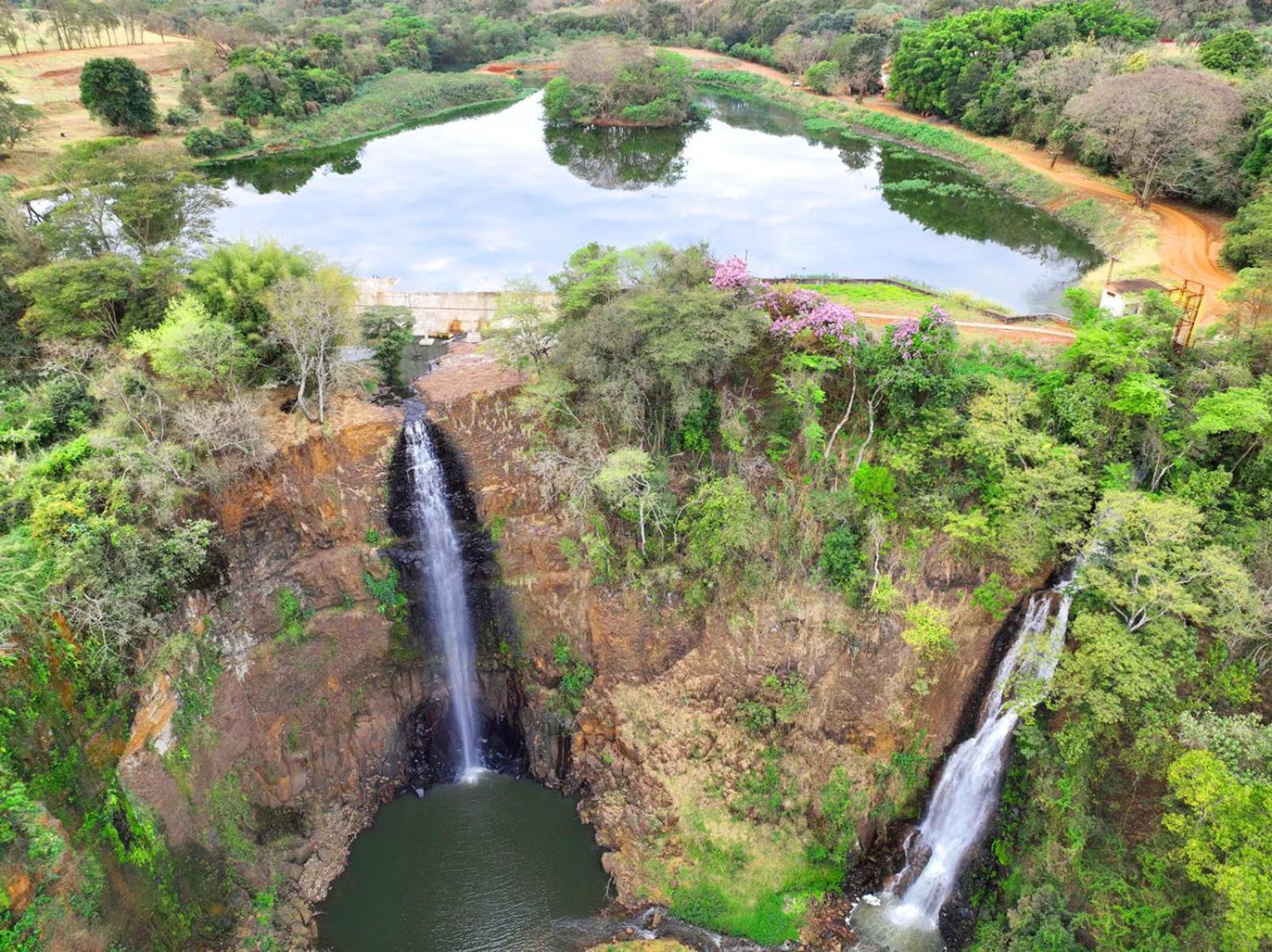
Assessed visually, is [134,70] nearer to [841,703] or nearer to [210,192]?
[210,192]

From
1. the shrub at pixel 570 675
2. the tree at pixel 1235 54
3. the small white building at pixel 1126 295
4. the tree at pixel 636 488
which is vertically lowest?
the shrub at pixel 570 675

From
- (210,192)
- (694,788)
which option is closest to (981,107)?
(210,192)

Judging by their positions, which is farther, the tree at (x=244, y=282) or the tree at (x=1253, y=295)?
the tree at (x=244, y=282)

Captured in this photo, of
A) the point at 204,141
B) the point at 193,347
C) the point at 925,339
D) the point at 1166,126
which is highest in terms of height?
the point at 1166,126

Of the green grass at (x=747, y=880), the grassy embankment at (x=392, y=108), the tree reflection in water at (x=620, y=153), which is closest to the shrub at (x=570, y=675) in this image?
the green grass at (x=747, y=880)

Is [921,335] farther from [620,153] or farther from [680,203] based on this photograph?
[620,153]

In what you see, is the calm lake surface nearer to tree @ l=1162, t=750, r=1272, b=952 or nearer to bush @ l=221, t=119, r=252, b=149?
bush @ l=221, t=119, r=252, b=149

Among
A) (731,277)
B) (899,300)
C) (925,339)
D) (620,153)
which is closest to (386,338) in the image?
(731,277)

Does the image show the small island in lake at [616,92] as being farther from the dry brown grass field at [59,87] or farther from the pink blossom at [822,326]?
the pink blossom at [822,326]
